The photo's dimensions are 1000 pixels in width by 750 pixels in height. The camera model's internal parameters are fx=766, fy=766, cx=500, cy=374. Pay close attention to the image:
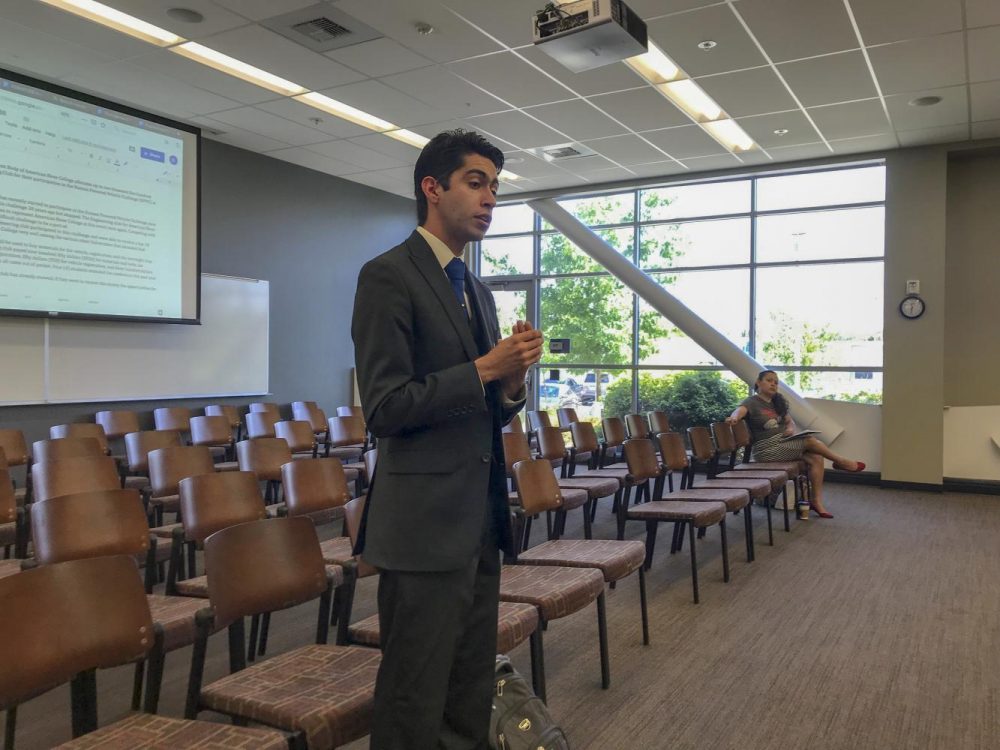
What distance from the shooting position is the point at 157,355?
717cm

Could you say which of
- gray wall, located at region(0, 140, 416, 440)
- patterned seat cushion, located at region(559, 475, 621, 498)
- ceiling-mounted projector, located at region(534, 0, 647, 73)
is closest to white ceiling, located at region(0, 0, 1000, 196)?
gray wall, located at region(0, 140, 416, 440)

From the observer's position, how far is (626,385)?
993 cm

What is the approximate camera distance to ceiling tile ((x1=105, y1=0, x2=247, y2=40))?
4738 mm

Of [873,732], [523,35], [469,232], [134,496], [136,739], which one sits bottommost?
[873,732]

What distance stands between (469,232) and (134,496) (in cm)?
211

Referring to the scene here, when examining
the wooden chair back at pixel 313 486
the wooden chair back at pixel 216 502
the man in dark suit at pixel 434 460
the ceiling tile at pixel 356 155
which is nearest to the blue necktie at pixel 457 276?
the man in dark suit at pixel 434 460

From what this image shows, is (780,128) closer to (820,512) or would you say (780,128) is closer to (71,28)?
(820,512)

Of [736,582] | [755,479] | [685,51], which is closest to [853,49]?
[685,51]

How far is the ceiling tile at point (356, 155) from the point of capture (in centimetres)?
781

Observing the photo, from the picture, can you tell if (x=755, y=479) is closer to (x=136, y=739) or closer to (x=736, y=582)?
(x=736, y=582)

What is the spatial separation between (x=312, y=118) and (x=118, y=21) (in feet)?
6.70

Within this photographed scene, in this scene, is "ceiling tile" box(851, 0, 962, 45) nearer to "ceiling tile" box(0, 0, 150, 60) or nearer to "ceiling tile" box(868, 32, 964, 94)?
"ceiling tile" box(868, 32, 964, 94)

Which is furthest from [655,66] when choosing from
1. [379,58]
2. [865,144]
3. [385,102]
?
[865,144]

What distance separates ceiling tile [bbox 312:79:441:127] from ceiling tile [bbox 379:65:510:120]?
0.08 m
